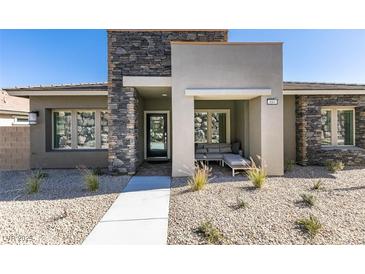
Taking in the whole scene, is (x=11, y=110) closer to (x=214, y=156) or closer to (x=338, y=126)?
(x=214, y=156)

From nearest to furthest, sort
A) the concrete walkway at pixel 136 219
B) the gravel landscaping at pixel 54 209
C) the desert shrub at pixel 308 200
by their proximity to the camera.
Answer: the concrete walkway at pixel 136 219 < the gravel landscaping at pixel 54 209 < the desert shrub at pixel 308 200

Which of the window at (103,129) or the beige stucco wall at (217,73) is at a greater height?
the beige stucco wall at (217,73)

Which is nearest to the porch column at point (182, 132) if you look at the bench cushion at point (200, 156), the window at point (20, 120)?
the bench cushion at point (200, 156)

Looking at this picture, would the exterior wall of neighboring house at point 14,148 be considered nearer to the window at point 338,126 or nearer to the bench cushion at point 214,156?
the bench cushion at point 214,156

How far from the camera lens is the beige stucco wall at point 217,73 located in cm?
784

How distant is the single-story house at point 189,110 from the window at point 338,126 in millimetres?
43

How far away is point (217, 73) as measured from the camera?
7.88 meters

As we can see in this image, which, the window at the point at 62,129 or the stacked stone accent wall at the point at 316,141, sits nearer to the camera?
the stacked stone accent wall at the point at 316,141

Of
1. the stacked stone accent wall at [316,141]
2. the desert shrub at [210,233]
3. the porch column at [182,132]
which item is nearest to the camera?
the desert shrub at [210,233]

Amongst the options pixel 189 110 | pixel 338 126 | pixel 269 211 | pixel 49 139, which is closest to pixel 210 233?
pixel 269 211

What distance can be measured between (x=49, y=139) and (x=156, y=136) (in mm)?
5127
